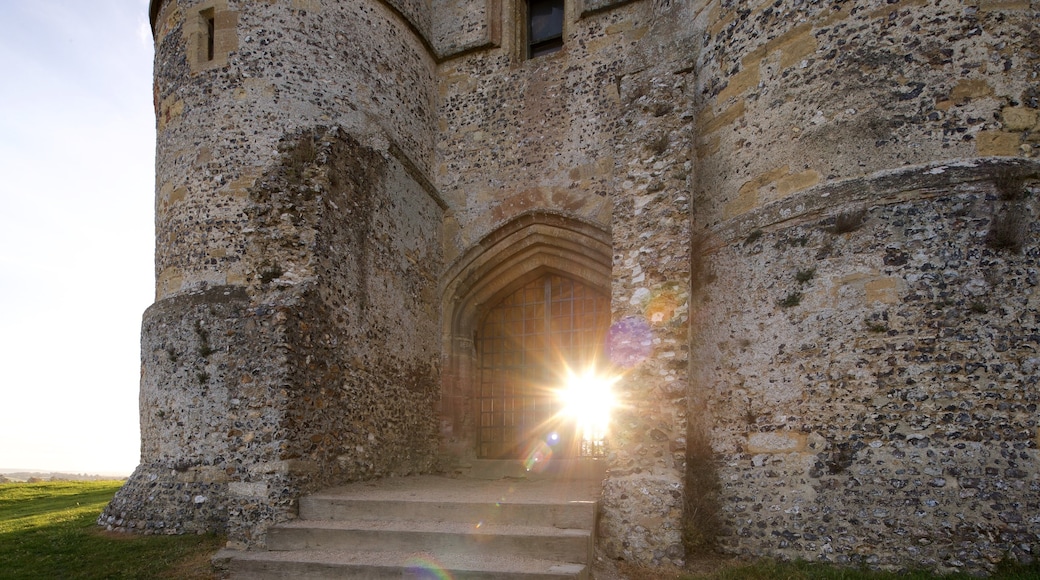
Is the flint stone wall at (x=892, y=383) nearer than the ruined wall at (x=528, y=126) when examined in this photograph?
Yes

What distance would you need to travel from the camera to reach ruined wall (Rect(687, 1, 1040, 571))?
16.8 ft

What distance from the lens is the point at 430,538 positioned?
564 centimetres

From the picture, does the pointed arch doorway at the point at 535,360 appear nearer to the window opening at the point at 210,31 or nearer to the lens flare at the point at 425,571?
the lens flare at the point at 425,571

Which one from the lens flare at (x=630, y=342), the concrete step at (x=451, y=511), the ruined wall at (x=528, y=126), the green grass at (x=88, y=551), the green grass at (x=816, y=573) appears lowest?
the green grass at (x=88, y=551)

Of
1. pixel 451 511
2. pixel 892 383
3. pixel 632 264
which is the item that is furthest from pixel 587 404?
pixel 892 383

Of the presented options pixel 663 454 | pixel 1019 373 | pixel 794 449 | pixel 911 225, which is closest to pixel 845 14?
pixel 911 225

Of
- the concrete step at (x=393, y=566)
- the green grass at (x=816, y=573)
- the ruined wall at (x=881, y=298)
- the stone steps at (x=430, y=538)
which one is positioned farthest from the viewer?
the stone steps at (x=430, y=538)

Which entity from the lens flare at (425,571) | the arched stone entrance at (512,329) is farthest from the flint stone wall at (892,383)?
the arched stone entrance at (512,329)

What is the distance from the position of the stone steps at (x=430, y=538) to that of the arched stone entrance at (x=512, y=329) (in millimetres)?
3405

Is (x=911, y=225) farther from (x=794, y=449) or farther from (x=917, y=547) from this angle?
(x=917, y=547)

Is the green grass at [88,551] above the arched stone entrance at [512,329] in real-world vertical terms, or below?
below

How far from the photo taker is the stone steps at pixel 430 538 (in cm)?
521

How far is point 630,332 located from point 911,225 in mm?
2802

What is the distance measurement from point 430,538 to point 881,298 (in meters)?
4.73
